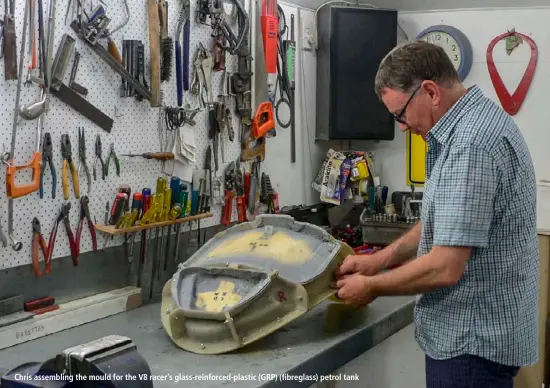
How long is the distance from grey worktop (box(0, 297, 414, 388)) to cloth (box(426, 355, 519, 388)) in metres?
0.28

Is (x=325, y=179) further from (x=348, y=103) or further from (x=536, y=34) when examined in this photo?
(x=536, y=34)

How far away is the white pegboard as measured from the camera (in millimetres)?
1710

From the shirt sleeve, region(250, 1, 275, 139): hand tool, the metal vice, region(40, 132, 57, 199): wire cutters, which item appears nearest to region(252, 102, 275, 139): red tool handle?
region(250, 1, 275, 139): hand tool

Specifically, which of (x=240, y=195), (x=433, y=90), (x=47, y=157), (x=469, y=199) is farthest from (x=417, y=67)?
(x=240, y=195)

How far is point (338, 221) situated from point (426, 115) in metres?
1.32

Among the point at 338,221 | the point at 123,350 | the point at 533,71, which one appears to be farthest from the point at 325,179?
the point at 123,350

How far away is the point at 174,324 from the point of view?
1637 mm

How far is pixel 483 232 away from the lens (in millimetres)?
1361

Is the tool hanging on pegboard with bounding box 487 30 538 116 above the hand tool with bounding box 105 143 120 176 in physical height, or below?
above

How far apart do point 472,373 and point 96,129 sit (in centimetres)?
118

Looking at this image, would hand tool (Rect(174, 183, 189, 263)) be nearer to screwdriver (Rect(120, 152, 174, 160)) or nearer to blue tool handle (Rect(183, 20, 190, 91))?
screwdriver (Rect(120, 152, 174, 160))

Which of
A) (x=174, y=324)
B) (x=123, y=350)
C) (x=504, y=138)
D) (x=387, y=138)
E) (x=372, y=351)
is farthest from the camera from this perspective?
(x=387, y=138)

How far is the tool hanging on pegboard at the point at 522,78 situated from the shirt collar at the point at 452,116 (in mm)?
1404

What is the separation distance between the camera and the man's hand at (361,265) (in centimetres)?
178
